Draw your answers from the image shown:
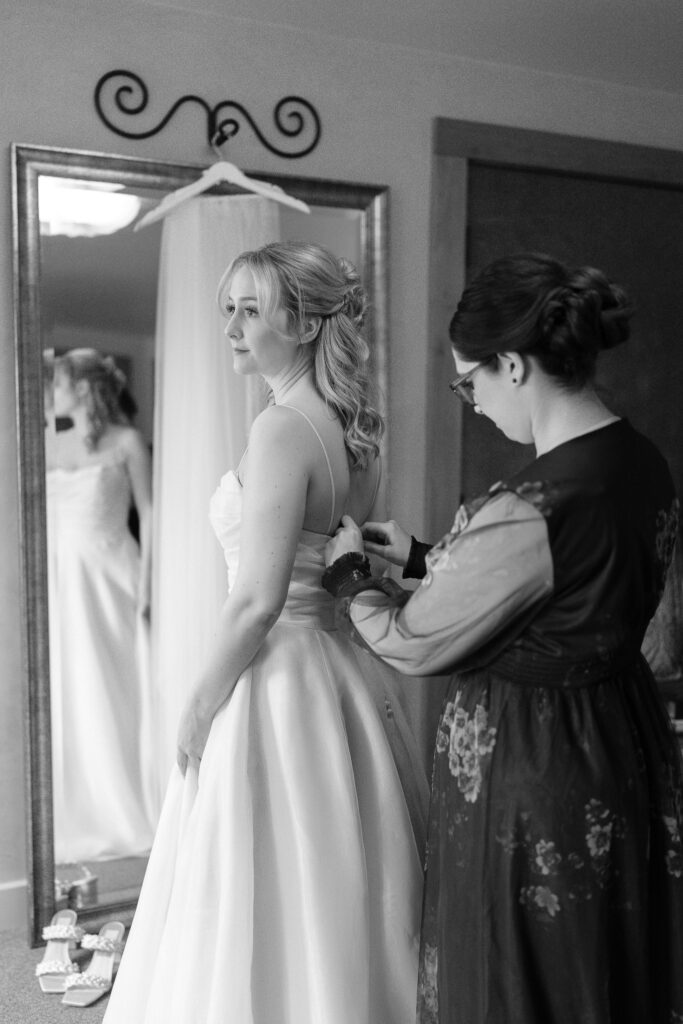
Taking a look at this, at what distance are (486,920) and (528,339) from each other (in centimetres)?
81

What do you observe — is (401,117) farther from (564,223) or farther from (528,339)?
(528,339)

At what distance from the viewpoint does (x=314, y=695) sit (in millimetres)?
1822

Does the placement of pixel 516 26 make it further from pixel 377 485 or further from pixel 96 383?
pixel 377 485

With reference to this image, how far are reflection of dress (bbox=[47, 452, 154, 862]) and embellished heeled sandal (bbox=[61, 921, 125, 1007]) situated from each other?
24 cm

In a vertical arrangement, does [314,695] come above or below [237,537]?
below

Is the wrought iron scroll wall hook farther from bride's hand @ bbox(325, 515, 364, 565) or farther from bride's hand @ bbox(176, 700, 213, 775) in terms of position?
bride's hand @ bbox(176, 700, 213, 775)

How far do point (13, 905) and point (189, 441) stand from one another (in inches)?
53.9

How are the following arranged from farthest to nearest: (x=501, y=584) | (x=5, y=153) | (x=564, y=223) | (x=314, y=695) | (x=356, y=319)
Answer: (x=564, y=223), (x=5, y=153), (x=356, y=319), (x=314, y=695), (x=501, y=584)

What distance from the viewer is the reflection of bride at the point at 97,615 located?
2.77 meters

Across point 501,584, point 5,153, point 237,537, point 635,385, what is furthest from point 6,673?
point 635,385

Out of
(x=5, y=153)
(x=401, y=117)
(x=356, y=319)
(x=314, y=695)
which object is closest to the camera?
(x=314, y=695)

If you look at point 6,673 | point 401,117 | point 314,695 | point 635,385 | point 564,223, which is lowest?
point 6,673

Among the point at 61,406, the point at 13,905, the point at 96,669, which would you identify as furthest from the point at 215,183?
the point at 13,905

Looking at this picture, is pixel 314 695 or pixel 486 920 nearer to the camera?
pixel 486 920
